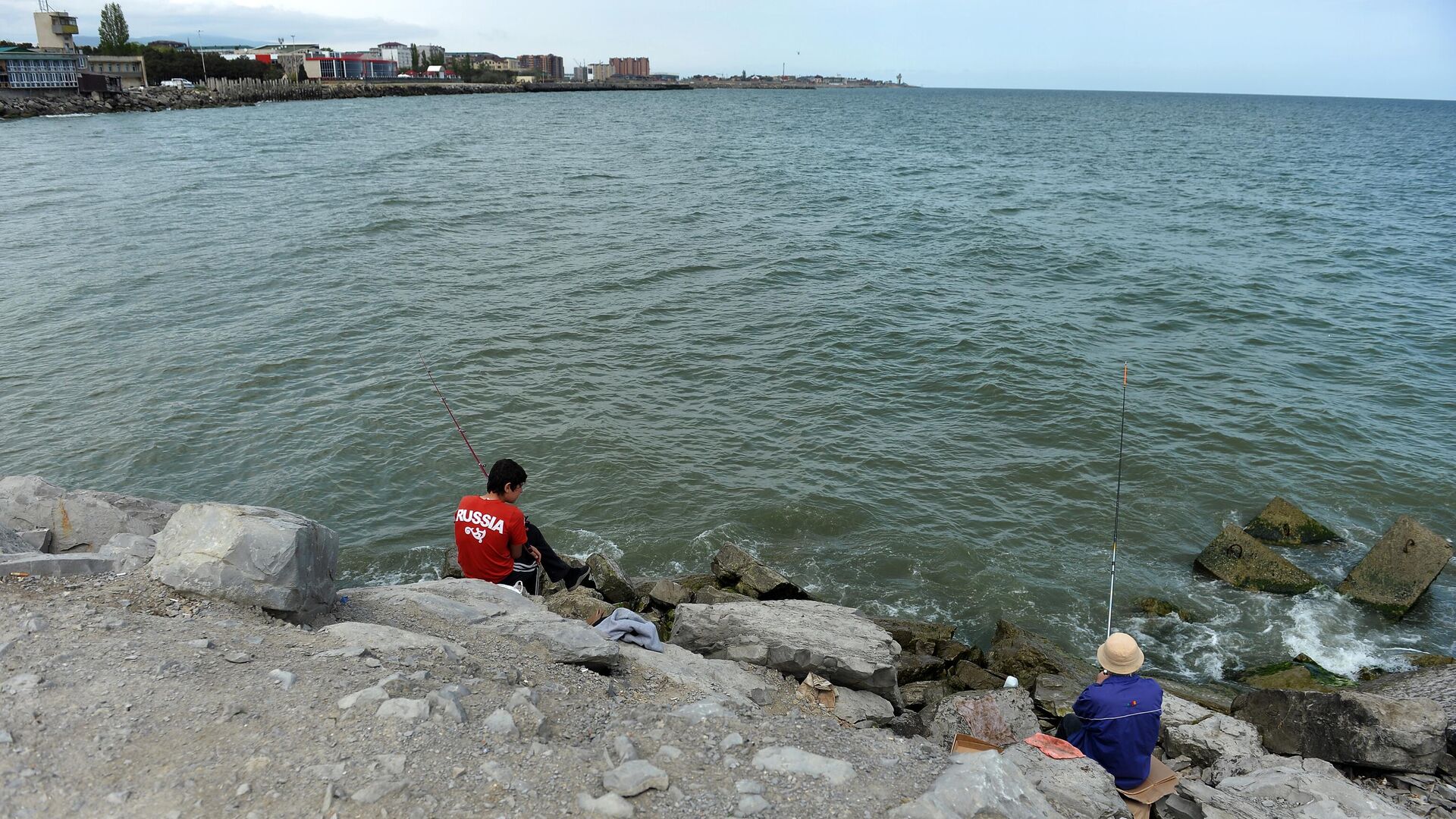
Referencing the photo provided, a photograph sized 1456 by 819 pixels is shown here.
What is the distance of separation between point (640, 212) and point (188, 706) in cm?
3121

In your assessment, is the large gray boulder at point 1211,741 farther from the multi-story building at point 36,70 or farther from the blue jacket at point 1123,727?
the multi-story building at point 36,70

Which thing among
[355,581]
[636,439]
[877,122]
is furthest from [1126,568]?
[877,122]

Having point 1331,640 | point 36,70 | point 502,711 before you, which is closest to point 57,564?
point 502,711

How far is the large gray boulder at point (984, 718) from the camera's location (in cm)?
779

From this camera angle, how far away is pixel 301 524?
257 inches

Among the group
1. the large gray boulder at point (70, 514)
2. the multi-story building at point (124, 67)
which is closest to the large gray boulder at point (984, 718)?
the large gray boulder at point (70, 514)

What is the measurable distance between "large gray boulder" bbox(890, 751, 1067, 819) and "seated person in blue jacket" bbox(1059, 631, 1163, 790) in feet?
3.64

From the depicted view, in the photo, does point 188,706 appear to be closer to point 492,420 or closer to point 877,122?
point 492,420

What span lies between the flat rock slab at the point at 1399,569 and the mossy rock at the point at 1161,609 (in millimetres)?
2211

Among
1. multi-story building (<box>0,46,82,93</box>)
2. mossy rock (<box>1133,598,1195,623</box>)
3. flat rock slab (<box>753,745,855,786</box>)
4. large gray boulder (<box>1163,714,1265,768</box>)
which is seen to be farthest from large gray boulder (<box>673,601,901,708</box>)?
multi-story building (<box>0,46,82,93</box>)

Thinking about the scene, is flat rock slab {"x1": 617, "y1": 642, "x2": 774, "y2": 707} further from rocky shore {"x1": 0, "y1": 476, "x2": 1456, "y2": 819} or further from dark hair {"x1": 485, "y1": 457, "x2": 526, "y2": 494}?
dark hair {"x1": 485, "y1": 457, "x2": 526, "y2": 494}

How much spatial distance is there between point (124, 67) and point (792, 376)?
138 m

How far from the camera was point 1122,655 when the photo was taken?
6.05 metres

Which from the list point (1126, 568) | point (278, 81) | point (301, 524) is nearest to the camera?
point (301, 524)
